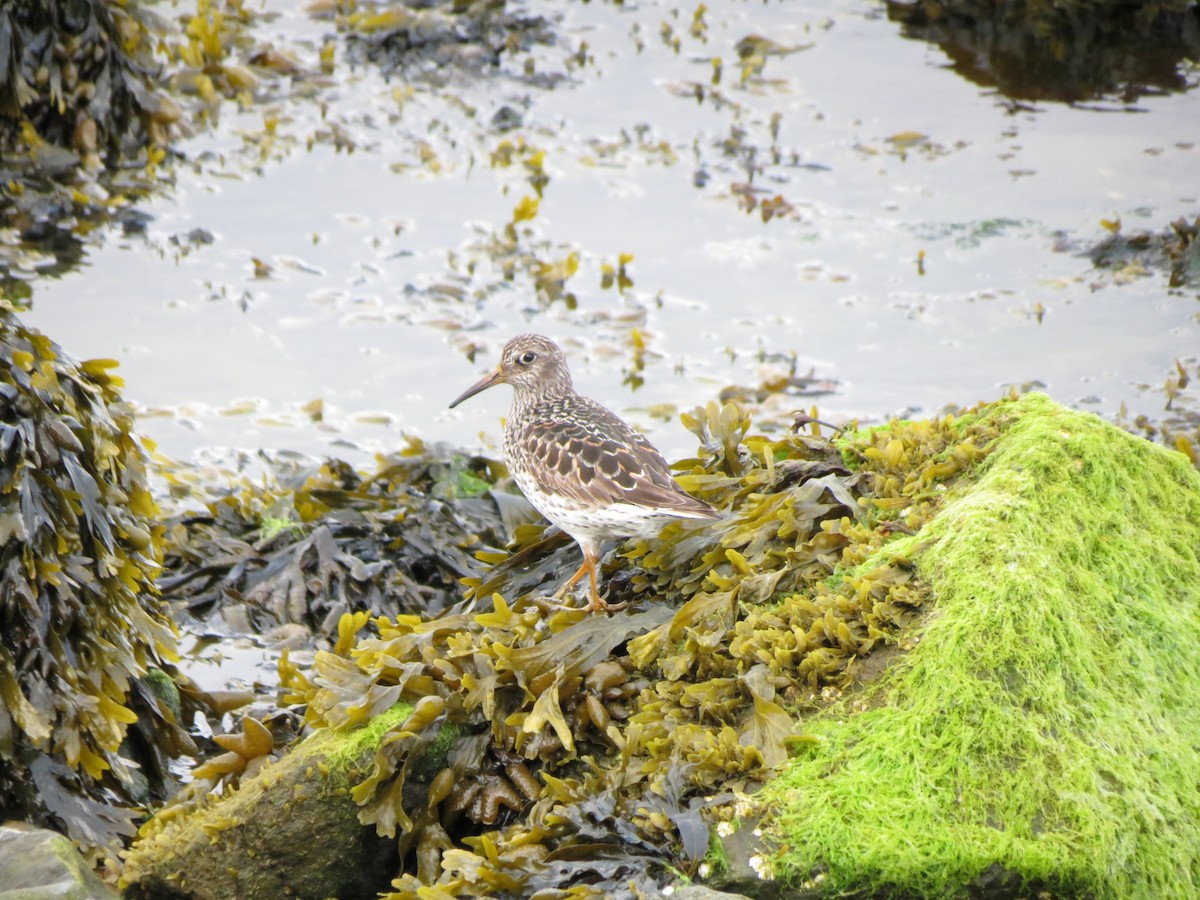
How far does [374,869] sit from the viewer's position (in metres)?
3.64

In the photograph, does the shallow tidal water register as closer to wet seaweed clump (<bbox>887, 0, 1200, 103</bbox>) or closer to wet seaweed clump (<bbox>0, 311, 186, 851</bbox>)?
wet seaweed clump (<bbox>887, 0, 1200, 103</bbox>)

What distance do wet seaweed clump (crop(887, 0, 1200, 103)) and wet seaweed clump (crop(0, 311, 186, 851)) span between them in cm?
839

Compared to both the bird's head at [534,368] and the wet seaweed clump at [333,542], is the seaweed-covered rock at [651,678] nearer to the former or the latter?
the bird's head at [534,368]

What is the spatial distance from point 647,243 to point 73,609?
18.0 ft

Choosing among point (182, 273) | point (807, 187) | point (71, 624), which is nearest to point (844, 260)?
point (807, 187)

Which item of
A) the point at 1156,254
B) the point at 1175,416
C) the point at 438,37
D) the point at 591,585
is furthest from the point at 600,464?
the point at 438,37

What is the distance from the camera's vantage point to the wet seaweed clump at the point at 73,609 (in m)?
4.03

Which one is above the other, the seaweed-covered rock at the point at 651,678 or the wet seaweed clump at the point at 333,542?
the seaweed-covered rock at the point at 651,678

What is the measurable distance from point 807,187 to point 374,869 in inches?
273

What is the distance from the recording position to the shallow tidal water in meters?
7.56

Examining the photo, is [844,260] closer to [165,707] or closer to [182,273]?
[182,273]

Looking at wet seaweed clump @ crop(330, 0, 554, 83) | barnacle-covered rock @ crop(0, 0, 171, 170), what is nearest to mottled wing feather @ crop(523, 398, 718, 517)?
barnacle-covered rock @ crop(0, 0, 171, 170)

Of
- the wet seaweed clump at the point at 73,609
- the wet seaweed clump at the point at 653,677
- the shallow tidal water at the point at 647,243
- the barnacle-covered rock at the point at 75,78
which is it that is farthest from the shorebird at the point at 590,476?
the barnacle-covered rock at the point at 75,78

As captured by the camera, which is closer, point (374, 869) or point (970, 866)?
point (970, 866)
